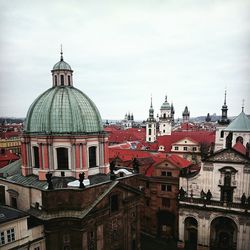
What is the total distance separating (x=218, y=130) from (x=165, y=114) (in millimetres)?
33316

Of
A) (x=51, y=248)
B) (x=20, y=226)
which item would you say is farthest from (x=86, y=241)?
(x=20, y=226)

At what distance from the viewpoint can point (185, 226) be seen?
2944 cm

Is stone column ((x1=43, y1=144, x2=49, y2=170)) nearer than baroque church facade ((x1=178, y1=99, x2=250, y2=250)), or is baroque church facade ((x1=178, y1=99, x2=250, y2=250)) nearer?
stone column ((x1=43, y1=144, x2=49, y2=170))

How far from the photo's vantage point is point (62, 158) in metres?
22.6

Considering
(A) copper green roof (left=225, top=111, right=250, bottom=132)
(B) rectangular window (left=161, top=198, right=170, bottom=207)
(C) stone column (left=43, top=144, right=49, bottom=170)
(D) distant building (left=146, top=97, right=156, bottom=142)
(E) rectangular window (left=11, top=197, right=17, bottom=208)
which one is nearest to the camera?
(C) stone column (left=43, top=144, right=49, bottom=170)

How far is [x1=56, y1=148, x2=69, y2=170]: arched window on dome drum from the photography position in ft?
73.8

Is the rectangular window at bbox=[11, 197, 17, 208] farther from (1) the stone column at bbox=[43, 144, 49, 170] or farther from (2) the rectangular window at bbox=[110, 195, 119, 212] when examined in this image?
(2) the rectangular window at bbox=[110, 195, 119, 212]

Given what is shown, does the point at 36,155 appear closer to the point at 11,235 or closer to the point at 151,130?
the point at 11,235

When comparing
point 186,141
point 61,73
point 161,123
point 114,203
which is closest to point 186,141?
point 186,141

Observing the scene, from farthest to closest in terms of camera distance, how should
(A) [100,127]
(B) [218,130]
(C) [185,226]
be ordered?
1. (B) [218,130]
2. (C) [185,226]
3. (A) [100,127]

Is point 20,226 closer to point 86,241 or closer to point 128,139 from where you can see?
point 86,241

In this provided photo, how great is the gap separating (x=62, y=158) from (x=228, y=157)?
701 inches

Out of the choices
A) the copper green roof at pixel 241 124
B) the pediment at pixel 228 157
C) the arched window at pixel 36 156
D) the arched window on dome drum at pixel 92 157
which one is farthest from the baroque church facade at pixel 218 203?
the arched window at pixel 36 156

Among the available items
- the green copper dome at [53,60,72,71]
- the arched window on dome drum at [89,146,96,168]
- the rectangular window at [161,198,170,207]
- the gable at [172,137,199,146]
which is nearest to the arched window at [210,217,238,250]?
the rectangular window at [161,198,170,207]
